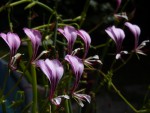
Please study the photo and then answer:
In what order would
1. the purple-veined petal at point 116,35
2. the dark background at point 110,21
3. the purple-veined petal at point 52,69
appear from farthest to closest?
1. the dark background at point 110,21
2. the purple-veined petal at point 116,35
3. the purple-veined petal at point 52,69

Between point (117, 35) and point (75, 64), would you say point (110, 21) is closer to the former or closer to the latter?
point (117, 35)

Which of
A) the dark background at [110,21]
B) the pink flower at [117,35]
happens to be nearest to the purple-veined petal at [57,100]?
the pink flower at [117,35]

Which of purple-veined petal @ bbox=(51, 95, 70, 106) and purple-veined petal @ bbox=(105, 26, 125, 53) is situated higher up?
purple-veined petal @ bbox=(105, 26, 125, 53)

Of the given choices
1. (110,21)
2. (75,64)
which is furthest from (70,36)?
(110,21)

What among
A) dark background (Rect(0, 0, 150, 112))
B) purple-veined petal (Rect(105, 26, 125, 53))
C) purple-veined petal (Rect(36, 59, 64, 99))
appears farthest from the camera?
dark background (Rect(0, 0, 150, 112))

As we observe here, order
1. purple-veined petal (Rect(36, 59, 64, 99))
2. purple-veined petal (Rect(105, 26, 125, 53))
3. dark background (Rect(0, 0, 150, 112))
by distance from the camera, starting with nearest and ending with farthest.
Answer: purple-veined petal (Rect(36, 59, 64, 99))
purple-veined petal (Rect(105, 26, 125, 53))
dark background (Rect(0, 0, 150, 112))

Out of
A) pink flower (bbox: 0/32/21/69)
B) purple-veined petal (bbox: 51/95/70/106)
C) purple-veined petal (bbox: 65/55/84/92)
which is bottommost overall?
purple-veined petal (bbox: 51/95/70/106)

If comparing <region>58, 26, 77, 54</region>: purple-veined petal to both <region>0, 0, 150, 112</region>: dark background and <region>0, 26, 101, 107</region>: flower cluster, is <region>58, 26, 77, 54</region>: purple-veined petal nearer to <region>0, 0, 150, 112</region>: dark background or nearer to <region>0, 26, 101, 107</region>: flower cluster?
<region>0, 26, 101, 107</region>: flower cluster

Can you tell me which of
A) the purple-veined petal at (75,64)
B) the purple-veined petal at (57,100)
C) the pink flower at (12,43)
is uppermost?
the pink flower at (12,43)

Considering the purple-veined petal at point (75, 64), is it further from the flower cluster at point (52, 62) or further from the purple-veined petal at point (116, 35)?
the purple-veined petal at point (116, 35)

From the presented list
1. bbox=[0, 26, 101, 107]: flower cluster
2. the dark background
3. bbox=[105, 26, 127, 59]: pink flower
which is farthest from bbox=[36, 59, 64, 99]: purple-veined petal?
the dark background

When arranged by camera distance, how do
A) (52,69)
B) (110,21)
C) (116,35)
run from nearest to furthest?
(52,69) → (116,35) → (110,21)
